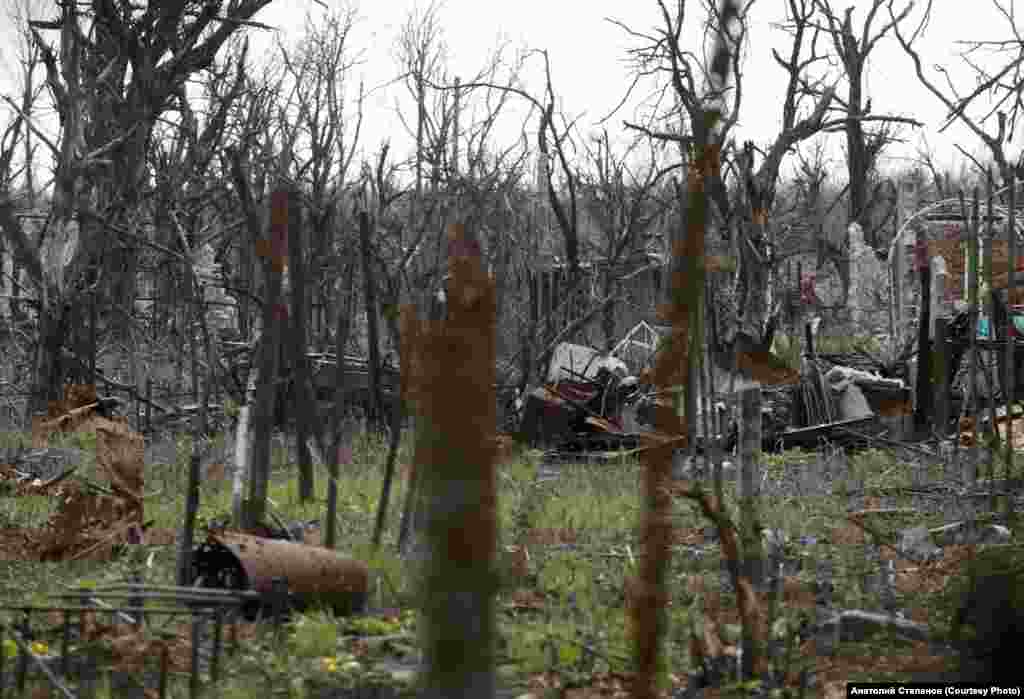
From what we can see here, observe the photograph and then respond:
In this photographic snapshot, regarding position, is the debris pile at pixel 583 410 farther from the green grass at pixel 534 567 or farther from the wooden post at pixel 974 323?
the wooden post at pixel 974 323

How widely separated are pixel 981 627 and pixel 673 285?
2.69m

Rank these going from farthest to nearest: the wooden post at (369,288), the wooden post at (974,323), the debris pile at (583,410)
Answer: the debris pile at (583,410), the wooden post at (974,323), the wooden post at (369,288)

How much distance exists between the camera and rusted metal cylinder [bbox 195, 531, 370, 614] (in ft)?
15.4

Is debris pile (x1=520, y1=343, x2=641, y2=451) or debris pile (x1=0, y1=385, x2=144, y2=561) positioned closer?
debris pile (x1=0, y1=385, x2=144, y2=561)

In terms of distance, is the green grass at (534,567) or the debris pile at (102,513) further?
the debris pile at (102,513)

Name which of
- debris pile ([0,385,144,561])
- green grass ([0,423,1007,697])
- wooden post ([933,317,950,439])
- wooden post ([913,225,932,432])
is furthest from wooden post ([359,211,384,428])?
wooden post ([913,225,932,432])

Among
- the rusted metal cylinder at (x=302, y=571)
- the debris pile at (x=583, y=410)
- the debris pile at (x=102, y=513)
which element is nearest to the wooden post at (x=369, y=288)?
the debris pile at (x=102, y=513)

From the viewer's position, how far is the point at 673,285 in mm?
1634

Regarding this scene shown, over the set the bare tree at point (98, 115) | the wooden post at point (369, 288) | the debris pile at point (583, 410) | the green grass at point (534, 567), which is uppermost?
the bare tree at point (98, 115)

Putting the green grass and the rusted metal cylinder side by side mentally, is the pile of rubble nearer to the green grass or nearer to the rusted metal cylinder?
the green grass

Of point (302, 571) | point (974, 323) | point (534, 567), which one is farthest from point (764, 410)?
point (302, 571)

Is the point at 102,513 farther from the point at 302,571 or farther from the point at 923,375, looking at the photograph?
the point at 923,375

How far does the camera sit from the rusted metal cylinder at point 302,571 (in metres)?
4.68

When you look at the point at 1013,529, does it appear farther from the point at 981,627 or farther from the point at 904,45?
the point at 904,45
